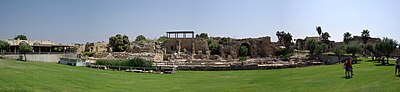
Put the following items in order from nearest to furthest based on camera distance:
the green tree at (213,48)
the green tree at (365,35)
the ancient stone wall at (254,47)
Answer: the ancient stone wall at (254,47) < the green tree at (213,48) < the green tree at (365,35)

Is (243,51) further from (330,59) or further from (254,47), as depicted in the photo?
(330,59)

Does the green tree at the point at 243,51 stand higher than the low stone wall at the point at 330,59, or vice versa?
the green tree at the point at 243,51

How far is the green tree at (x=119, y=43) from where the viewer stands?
73750 millimetres

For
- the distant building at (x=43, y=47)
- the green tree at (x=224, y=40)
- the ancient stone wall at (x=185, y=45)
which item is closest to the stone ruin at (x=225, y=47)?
the ancient stone wall at (x=185, y=45)

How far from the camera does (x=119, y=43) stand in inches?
2899

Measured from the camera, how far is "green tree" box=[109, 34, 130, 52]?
242ft

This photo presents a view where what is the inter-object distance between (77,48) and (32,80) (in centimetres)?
5793

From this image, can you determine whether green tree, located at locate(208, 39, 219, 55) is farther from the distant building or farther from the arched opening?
the distant building

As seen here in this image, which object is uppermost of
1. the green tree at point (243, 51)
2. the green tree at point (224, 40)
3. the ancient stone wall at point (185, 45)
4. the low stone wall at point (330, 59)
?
the green tree at point (224, 40)

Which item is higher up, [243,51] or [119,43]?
[119,43]

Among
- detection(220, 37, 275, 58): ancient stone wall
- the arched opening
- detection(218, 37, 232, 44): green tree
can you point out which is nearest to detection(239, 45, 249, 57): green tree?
the arched opening

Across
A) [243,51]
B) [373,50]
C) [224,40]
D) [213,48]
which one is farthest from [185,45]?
[373,50]

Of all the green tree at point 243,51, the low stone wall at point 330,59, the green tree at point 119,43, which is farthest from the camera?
the green tree at point 243,51

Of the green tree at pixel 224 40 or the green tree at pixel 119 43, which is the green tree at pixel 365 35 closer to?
the green tree at pixel 224 40
